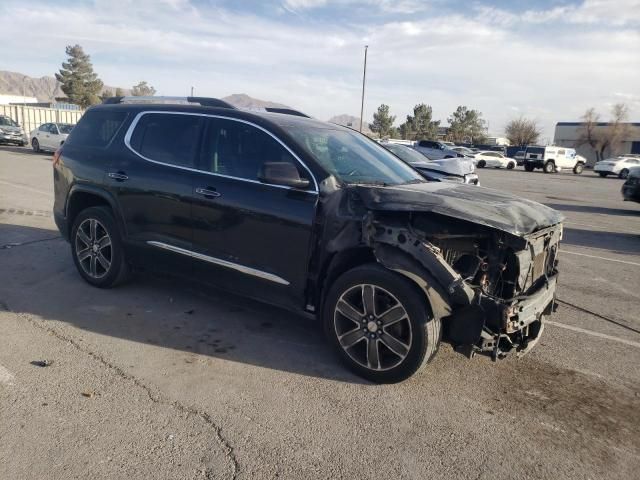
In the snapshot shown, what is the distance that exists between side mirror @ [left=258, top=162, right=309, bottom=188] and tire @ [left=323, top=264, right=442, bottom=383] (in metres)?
0.78

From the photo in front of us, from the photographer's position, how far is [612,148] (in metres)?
64.6

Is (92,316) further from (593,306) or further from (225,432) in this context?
(593,306)

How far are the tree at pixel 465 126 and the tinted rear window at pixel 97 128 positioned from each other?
87.6 metres

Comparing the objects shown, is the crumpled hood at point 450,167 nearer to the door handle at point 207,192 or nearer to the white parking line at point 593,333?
the white parking line at point 593,333

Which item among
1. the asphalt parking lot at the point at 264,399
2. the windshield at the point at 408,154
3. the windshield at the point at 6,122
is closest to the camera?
the asphalt parking lot at the point at 264,399

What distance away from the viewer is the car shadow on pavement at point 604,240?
929cm

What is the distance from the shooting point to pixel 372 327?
12.1 feet

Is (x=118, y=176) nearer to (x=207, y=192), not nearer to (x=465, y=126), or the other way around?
(x=207, y=192)

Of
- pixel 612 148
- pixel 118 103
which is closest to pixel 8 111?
pixel 118 103

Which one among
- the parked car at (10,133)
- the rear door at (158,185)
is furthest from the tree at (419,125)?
the rear door at (158,185)

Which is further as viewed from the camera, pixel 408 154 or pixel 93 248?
pixel 408 154

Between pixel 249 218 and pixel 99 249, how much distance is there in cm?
208

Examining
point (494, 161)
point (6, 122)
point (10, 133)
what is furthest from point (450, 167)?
point (494, 161)

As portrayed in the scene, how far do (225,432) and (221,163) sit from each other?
230 centimetres
